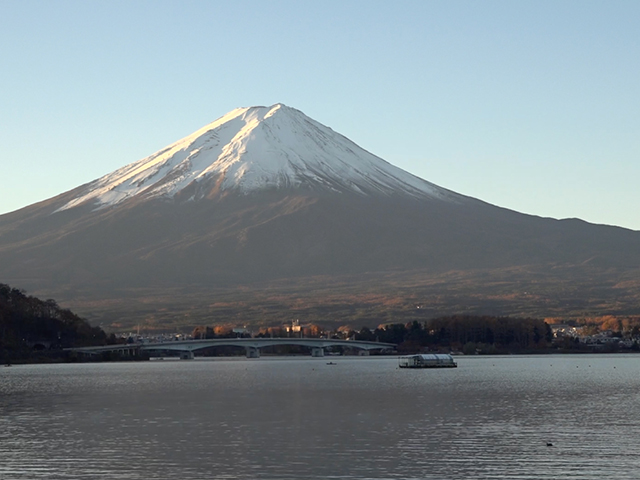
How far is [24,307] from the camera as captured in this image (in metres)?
145

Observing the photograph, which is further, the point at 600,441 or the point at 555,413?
the point at 555,413

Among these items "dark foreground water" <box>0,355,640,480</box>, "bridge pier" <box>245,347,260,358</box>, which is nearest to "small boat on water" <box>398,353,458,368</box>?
"dark foreground water" <box>0,355,640,480</box>

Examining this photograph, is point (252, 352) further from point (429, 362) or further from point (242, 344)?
point (429, 362)

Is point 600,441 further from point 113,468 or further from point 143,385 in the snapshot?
point 143,385

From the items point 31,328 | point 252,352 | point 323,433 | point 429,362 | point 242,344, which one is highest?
point 31,328

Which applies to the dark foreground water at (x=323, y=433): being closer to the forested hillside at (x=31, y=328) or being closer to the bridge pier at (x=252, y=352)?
the forested hillside at (x=31, y=328)

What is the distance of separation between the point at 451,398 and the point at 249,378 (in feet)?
116

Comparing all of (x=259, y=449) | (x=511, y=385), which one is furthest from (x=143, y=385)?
(x=259, y=449)

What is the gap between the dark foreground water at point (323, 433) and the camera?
113ft

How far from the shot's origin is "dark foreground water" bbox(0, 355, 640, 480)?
1358 inches

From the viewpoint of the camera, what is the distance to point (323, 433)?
146 feet

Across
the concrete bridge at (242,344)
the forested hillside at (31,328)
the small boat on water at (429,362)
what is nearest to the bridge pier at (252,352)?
the concrete bridge at (242,344)

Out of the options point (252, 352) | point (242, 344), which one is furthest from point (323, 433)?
point (252, 352)

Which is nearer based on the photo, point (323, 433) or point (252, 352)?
point (323, 433)
